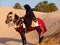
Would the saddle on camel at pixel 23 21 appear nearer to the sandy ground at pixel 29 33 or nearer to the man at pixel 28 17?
the man at pixel 28 17

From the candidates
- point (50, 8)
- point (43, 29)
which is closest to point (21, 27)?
point (43, 29)

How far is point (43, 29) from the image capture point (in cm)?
1648

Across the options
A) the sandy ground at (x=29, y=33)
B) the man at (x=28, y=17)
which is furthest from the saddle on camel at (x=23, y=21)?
the sandy ground at (x=29, y=33)

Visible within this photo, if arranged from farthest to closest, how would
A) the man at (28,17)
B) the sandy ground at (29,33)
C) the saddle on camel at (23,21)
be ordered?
the sandy ground at (29,33), the man at (28,17), the saddle on camel at (23,21)

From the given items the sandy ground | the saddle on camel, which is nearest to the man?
the saddle on camel

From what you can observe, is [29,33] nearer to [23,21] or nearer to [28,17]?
[23,21]

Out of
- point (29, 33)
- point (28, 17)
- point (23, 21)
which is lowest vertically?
point (29, 33)

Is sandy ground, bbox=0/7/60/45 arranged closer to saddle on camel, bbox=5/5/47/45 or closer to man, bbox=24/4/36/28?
saddle on camel, bbox=5/5/47/45

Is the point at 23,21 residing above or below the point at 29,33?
above

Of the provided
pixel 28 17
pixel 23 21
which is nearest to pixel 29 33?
pixel 23 21

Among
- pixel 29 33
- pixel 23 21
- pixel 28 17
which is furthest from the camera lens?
pixel 29 33

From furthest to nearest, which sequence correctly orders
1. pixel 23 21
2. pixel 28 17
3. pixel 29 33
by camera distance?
pixel 29 33 → pixel 23 21 → pixel 28 17

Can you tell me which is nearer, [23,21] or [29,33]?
[23,21]

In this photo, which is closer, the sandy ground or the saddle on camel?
the saddle on camel
